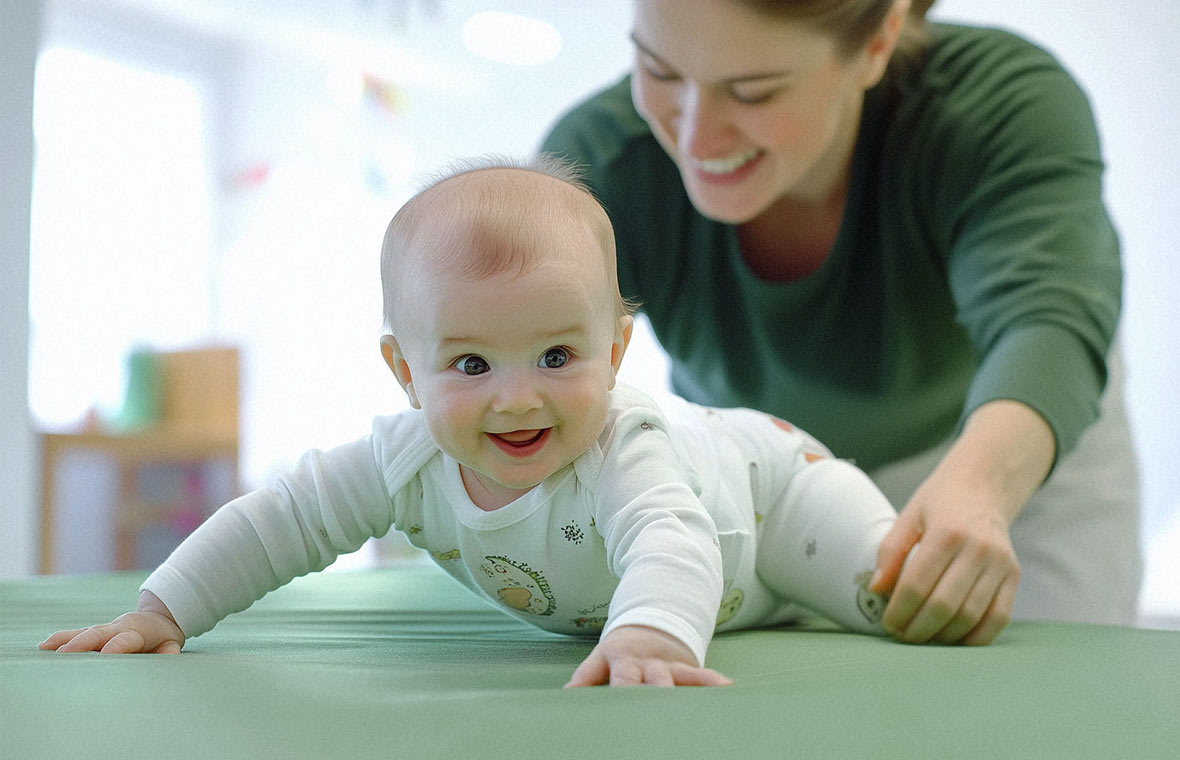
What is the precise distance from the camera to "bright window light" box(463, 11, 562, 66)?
17.3ft

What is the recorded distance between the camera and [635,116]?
159 cm

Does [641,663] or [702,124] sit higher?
[702,124]

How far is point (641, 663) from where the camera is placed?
658 millimetres

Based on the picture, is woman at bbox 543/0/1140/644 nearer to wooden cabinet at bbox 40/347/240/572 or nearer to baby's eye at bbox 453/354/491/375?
baby's eye at bbox 453/354/491/375

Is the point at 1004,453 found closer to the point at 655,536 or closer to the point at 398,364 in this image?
the point at 655,536

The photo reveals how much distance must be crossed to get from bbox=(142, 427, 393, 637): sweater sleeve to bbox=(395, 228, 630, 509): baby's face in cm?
15

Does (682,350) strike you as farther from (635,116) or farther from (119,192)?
(119,192)

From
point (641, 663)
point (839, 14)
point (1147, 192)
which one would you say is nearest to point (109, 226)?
point (1147, 192)

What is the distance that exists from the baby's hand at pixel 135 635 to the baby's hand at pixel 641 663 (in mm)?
331

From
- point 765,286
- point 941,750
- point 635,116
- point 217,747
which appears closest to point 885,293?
point 765,286

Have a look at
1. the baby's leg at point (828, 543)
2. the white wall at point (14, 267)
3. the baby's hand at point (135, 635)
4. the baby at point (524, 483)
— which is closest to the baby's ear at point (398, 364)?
the baby at point (524, 483)

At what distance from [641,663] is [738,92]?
80 centimetres

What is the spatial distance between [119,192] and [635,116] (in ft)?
14.7

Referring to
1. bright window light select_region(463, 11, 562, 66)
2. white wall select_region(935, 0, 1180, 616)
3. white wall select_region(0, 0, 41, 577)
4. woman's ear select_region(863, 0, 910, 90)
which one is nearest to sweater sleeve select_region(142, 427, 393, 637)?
woman's ear select_region(863, 0, 910, 90)
